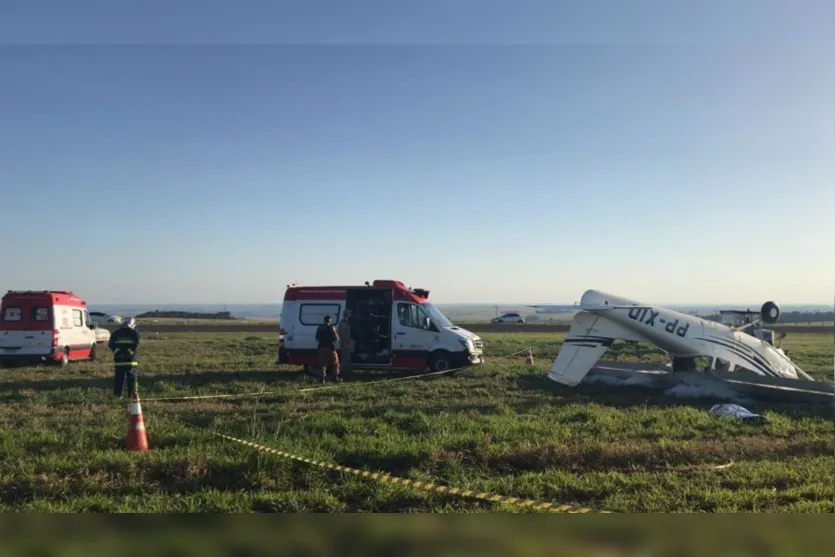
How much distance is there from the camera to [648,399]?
41.5 feet

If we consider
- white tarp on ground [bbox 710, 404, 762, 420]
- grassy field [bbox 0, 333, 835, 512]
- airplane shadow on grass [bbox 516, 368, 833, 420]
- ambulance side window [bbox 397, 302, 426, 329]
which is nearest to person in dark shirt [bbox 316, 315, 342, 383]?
ambulance side window [bbox 397, 302, 426, 329]

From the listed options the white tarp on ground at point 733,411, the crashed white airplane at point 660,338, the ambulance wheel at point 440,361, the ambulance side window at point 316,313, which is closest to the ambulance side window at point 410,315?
the ambulance wheel at point 440,361

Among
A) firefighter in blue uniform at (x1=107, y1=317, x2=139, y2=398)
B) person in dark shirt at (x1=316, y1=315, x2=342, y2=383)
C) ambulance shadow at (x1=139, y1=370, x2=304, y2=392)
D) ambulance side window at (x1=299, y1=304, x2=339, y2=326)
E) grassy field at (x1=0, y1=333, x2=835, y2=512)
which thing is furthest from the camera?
ambulance side window at (x1=299, y1=304, x2=339, y2=326)

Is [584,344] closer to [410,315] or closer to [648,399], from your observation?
[648,399]

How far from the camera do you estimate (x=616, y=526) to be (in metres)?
4.92

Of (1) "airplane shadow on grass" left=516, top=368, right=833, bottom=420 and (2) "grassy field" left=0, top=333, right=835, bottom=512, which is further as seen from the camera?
(1) "airplane shadow on grass" left=516, top=368, right=833, bottom=420

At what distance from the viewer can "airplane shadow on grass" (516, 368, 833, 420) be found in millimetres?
11461

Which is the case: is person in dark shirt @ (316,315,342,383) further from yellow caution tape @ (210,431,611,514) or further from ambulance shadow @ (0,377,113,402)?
yellow caution tape @ (210,431,611,514)

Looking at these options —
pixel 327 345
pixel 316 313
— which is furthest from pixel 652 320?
pixel 316 313

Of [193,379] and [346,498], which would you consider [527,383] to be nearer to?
[193,379]

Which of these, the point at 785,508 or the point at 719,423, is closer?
the point at 785,508

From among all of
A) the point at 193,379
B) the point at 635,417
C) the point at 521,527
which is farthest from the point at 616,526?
the point at 193,379

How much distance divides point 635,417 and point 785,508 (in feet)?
15.2

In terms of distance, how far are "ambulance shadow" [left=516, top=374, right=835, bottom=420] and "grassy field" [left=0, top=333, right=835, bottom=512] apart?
77 mm
